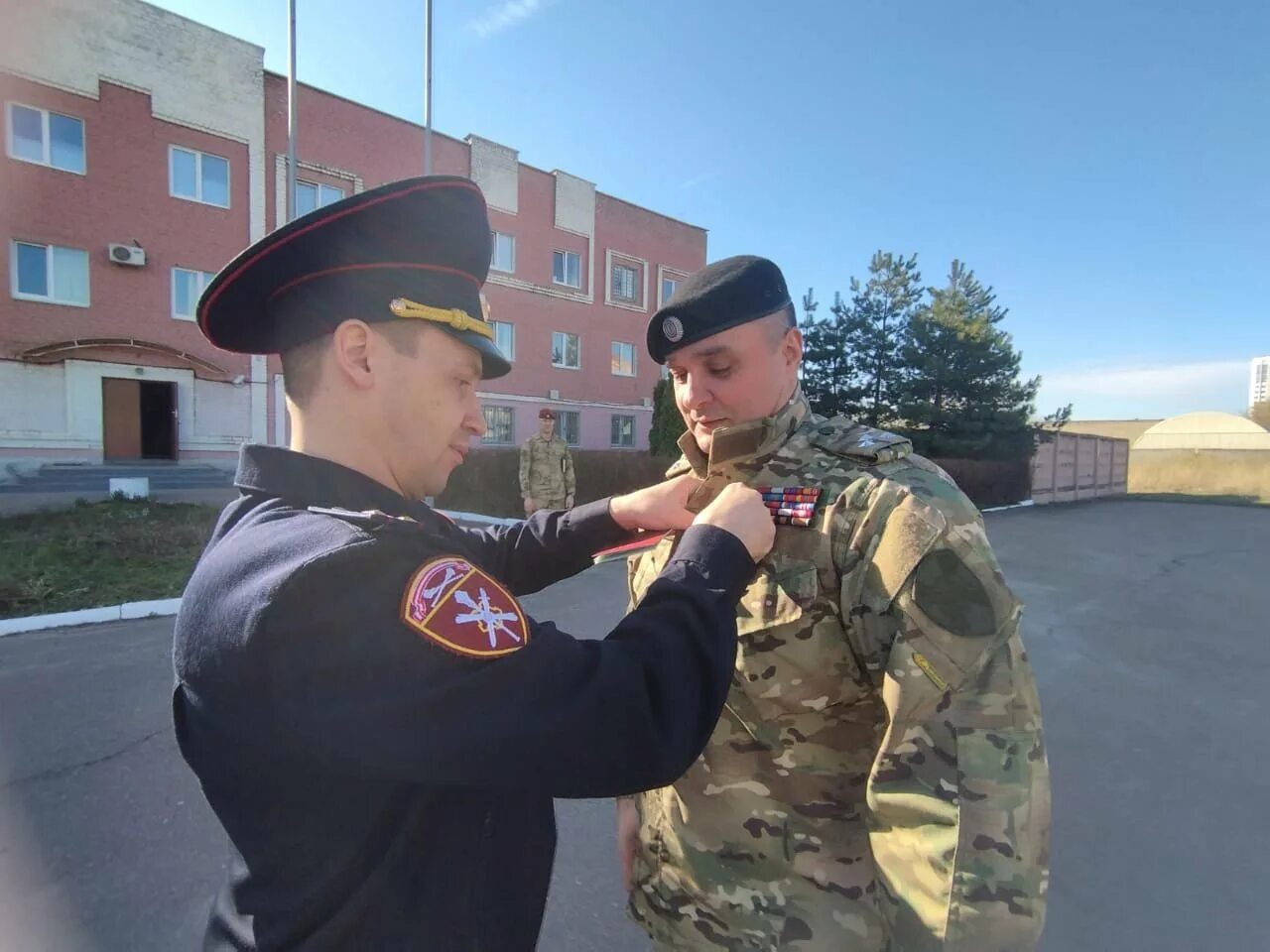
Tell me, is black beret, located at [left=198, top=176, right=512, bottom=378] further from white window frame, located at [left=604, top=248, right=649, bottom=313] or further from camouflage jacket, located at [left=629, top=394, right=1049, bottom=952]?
white window frame, located at [left=604, top=248, right=649, bottom=313]

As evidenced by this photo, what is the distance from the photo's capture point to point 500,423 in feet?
75.2

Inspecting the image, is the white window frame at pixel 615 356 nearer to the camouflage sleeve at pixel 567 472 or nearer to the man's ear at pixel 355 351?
the camouflage sleeve at pixel 567 472

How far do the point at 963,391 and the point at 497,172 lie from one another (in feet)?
54.6

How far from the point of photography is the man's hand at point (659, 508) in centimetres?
173

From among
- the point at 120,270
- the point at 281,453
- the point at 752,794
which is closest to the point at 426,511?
the point at 281,453

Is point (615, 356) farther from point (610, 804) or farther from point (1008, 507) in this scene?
point (610, 804)

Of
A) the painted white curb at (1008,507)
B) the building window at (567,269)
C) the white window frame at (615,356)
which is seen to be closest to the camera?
the painted white curb at (1008,507)

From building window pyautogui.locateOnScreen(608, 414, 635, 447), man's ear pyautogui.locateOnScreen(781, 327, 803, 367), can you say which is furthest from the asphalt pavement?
building window pyautogui.locateOnScreen(608, 414, 635, 447)

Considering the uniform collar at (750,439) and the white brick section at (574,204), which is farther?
the white brick section at (574,204)

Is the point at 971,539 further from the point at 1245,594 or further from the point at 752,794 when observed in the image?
the point at 1245,594

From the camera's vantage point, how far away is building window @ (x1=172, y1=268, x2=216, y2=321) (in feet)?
56.1

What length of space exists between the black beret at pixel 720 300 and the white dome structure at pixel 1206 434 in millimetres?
60031

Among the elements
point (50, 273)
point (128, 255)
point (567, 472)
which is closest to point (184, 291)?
point (128, 255)

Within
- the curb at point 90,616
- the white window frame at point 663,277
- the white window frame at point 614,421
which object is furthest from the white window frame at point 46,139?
the white window frame at point 663,277
